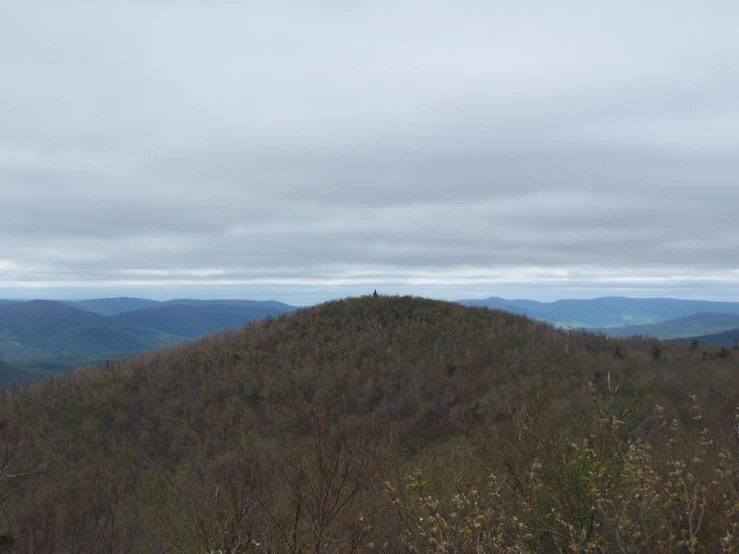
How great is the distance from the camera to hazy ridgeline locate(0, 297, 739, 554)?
5.92m

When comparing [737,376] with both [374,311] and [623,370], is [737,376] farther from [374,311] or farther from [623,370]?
[374,311]

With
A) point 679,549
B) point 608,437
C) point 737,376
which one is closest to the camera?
point 679,549

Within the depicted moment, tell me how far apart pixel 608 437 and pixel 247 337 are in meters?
19.0

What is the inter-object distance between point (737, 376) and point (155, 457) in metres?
16.5

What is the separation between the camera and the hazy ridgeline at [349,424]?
592cm

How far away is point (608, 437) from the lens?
18.2 feet

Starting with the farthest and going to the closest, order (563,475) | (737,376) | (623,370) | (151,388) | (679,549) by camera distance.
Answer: (151,388), (623,370), (737,376), (563,475), (679,549)

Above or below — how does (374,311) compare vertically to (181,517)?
above

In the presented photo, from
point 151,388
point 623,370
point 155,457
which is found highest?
point 623,370

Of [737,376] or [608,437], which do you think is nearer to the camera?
[608,437]

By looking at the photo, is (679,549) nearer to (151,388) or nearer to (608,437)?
(608,437)

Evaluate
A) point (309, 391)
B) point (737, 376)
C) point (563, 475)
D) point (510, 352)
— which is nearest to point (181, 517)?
point (563, 475)

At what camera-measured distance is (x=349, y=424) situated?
12969 mm

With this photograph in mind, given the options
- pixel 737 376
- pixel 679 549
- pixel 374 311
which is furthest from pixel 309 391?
pixel 679 549
